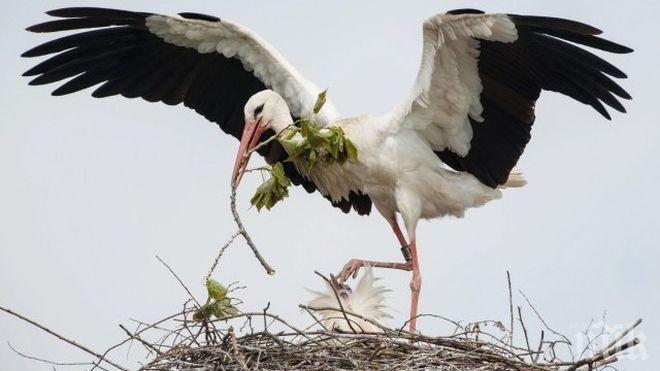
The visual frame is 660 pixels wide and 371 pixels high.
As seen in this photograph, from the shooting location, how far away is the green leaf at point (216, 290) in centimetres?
843

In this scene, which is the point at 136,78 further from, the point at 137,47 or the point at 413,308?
the point at 413,308

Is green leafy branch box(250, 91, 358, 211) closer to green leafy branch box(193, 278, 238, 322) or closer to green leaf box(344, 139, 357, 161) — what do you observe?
green leaf box(344, 139, 357, 161)

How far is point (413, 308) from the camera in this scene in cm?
1060

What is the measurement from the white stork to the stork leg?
10mm

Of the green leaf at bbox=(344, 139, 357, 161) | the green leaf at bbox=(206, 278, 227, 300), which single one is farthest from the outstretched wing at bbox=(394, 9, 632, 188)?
the green leaf at bbox=(206, 278, 227, 300)

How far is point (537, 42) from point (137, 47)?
3143mm

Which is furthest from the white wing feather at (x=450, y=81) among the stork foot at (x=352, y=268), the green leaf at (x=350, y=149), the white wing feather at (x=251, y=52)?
the stork foot at (x=352, y=268)

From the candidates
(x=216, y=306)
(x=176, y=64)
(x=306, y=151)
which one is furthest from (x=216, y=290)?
(x=176, y=64)

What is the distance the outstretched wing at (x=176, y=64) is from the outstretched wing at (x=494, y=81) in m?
0.89

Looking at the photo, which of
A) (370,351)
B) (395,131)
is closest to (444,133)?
(395,131)

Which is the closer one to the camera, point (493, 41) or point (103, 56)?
point (493, 41)

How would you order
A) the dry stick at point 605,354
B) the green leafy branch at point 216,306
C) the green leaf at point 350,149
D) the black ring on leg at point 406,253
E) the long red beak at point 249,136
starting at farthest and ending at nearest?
the black ring on leg at point 406,253, the long red beak at point 249,136, the green leaf at point 350,149, the green leafy branch at point 216,306, the dry stick at point 605,354

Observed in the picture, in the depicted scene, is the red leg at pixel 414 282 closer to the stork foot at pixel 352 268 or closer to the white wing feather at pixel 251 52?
the stork foot at pixel 352 268

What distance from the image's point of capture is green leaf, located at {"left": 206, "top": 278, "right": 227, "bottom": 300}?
8.43 m
